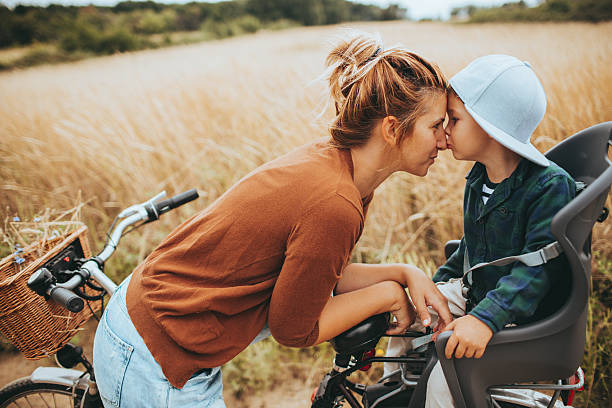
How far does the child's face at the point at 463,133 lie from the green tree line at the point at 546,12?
222 inches

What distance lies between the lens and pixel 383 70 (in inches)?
46.0

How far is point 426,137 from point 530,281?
1.76 ft

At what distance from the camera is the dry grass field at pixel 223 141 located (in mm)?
3029

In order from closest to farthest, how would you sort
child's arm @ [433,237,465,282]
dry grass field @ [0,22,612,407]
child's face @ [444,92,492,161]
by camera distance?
child's face @ [444,92,492,161] < child's arm @ [433,237,465,282] < dry grass field @ [0,22,612,407]

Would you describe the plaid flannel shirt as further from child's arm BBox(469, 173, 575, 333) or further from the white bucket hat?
the white bucket hat

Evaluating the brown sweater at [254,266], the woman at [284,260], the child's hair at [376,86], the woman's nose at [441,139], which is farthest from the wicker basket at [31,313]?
→ the woman's nose at [441,139]

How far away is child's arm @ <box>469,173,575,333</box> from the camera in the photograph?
1104 mm

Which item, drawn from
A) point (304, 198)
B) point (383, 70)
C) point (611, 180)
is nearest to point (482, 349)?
point (611, 180)

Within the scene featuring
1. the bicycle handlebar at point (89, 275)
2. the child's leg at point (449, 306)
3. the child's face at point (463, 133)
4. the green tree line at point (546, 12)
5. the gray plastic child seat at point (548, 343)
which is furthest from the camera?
the green tree line at point (546, 12)

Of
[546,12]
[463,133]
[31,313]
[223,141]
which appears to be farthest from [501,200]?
[546,12]

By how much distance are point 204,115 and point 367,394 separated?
13.3ft

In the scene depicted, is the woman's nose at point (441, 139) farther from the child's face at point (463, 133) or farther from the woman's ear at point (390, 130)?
the woman's ear at point (390, 130)

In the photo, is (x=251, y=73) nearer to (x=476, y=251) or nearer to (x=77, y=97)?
(x=77, y=97)

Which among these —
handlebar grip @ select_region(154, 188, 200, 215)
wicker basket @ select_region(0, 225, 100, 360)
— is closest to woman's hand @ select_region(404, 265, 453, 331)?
handlebar grip @ select_region(154, 188, 200, 215)
